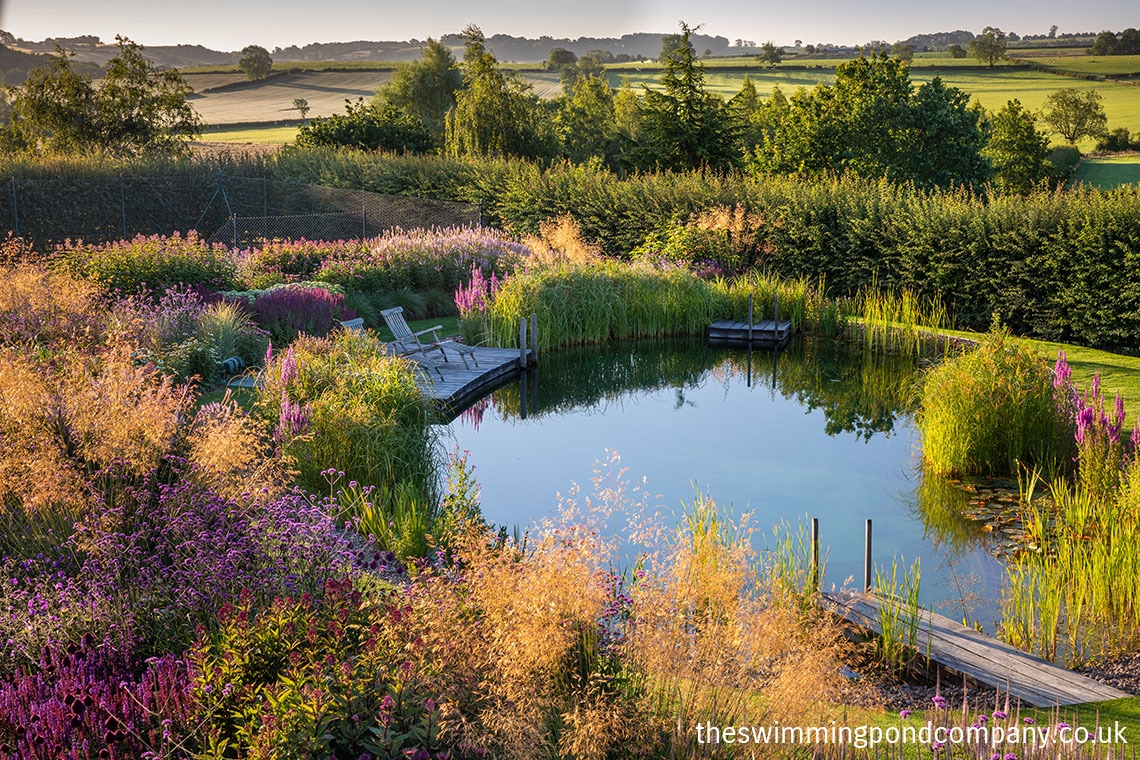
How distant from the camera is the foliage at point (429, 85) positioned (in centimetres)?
5491

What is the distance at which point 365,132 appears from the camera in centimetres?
3177

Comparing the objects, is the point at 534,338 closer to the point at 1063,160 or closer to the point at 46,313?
the point at 46,313

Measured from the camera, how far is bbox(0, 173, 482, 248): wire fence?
22.0 m

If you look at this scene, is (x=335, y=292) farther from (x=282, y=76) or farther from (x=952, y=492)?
(x=282, y=76)

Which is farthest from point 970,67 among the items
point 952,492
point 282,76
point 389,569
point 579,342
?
point 389,569

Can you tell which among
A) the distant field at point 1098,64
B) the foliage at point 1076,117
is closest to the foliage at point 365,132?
the foliage at point 1076,117

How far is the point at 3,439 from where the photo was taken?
5.37 meters

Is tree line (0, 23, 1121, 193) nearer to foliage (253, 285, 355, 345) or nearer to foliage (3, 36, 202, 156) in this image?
foliage (3, 36, 202, 156)

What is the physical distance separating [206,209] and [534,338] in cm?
1335

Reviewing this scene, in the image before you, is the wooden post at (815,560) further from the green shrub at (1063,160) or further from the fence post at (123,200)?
the green shrub at (1063,160)

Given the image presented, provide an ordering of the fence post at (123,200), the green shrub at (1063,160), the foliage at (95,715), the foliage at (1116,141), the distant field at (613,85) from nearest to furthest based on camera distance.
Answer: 1. the foliage at (95,715)
2. the fence post at (123,200)
3. the green shrub at (1063,160)
4. the foliage at (1116,141)
5. the distant field at (613,85)

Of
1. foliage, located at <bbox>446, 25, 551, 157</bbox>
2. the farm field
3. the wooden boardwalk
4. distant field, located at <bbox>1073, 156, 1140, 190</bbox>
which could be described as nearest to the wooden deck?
Result: the wooden boardwalk

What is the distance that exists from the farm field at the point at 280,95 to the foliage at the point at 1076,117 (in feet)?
139

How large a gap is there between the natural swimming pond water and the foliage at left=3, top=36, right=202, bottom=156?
23.3 meters
